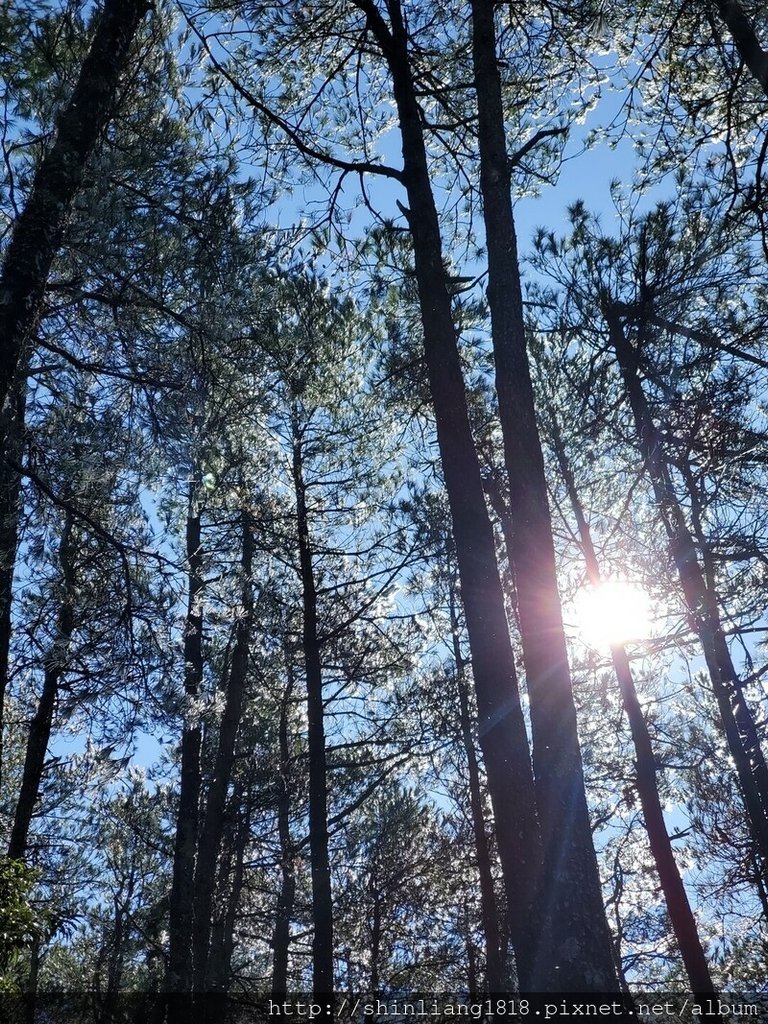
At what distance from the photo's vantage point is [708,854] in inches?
466

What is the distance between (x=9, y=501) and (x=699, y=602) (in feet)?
18.7

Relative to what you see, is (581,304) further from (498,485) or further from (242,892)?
(242,892)

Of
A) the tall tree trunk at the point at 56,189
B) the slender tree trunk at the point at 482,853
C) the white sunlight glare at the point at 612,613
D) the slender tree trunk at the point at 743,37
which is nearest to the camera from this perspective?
the slender tree trunk at the point at 743,37

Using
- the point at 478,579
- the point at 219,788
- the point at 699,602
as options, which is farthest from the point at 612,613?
the point at 478,579

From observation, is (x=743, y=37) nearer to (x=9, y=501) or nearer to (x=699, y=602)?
(x=699, y=602)

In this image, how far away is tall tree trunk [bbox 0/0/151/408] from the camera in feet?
14.6

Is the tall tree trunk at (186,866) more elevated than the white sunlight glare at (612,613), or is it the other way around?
the white sunlight glare at (612,613)

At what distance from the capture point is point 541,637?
3924mm

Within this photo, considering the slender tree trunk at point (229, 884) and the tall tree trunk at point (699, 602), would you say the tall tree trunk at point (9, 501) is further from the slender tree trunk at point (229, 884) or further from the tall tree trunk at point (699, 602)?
the slender tree trunk at point (229, 884)

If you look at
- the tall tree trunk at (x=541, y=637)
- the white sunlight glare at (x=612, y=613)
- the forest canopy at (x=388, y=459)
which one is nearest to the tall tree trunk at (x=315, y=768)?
the forest canopy at (x=388, y=459)

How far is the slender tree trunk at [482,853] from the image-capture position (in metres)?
9.91

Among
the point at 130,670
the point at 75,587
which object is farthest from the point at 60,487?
the point at 130,670

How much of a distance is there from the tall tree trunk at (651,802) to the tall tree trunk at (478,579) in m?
4.97

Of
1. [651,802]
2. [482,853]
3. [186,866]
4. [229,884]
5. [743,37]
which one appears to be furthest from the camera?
[229,884]
